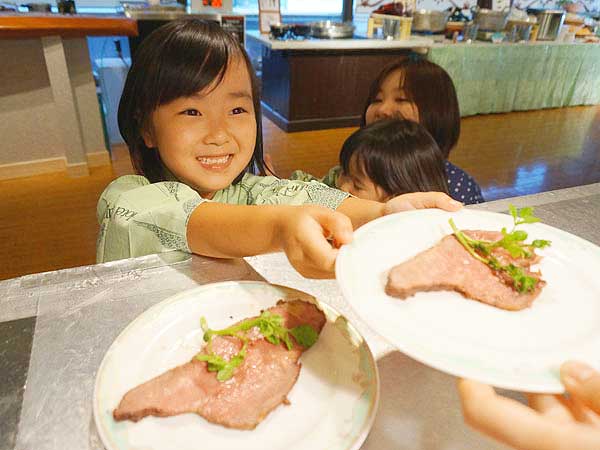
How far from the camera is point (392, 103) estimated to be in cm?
199

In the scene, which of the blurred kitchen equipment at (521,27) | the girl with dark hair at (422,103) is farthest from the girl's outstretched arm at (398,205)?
the blurred kitchen equipment at (521,27)

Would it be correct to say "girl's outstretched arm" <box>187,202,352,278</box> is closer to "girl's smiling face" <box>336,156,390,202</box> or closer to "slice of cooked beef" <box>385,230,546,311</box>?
"slice of cooked beef" <box>385,230,546,311</box>

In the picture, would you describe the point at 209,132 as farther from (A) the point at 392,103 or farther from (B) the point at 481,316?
(A) the point at 392,103

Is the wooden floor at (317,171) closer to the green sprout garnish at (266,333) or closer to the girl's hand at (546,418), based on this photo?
the green sprout garnish at (266,333)

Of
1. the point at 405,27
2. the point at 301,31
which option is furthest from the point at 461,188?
the point at 405,27

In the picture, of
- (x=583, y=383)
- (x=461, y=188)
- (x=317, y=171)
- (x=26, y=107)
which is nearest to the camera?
(x=583, y=383)

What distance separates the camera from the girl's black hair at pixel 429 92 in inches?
75.9

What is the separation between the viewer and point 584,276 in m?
0.69

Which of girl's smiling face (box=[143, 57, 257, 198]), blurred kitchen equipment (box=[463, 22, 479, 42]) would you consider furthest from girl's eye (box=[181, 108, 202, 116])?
blurred kitchen equipment (box=[463, 22, 479, 42])

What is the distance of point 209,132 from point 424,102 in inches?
46.4

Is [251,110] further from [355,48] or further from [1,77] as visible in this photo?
[355,48]

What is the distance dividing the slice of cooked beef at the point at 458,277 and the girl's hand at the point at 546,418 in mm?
142

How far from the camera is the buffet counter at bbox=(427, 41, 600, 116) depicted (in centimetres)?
502

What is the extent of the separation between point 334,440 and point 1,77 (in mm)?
3793
